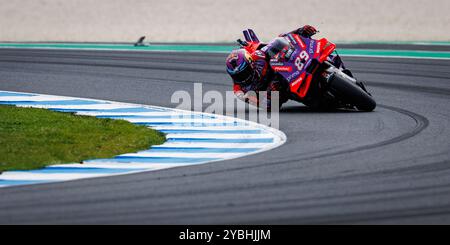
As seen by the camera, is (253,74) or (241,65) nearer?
(241,65)

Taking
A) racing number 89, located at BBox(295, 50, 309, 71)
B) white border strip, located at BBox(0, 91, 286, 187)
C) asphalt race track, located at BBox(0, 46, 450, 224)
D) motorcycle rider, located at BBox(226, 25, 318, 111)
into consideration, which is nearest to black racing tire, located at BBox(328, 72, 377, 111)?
asphalt race track, located at BBox(0, 46, 450, 224)

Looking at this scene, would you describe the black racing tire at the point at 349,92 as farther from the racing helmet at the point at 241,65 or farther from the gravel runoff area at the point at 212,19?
the gravel runoff area at the point at 212,19

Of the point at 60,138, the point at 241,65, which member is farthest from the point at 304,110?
the point at 60,138

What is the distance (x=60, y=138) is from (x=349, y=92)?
4.22 m

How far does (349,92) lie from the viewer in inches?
540

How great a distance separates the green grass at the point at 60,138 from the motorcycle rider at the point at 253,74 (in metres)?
1.68

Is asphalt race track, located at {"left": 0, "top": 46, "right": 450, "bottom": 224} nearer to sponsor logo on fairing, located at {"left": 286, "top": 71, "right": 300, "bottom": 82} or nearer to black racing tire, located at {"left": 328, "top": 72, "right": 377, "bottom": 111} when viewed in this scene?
black racing tire, located at {"left": 328, "top": 72, "right": 377, "bottom": 111}

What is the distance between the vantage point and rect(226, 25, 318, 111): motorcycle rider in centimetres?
1354

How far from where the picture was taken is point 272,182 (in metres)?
9.03

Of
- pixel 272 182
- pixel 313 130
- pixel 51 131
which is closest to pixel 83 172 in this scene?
pixel 272 182

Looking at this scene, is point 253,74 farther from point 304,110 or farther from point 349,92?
point 349,92

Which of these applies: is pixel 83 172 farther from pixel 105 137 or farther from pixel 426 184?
pixel 426 184

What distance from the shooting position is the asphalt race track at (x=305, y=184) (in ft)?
25.6

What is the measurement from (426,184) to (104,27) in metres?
17.0
